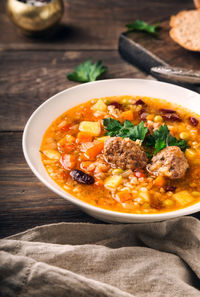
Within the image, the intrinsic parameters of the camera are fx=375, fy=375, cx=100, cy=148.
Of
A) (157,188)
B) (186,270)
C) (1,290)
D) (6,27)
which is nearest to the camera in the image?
(1,290)

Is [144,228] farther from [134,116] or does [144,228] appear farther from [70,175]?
[134,116]

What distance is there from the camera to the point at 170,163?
3.68m

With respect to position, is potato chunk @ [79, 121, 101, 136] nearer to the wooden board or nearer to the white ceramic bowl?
the white ceramic bowl

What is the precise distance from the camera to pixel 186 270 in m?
3.31

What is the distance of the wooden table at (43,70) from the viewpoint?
12.8ft

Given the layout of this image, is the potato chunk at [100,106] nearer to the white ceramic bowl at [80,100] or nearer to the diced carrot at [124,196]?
the white ceramic bowl at [80,100]

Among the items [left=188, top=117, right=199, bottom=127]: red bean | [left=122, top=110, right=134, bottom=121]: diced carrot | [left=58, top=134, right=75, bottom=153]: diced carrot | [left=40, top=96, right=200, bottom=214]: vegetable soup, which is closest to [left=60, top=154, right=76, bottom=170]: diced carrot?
[left=40, top=96, right=200, bottom=214]: vegetable soup

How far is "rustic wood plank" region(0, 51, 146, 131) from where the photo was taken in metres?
5.28

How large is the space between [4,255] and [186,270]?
1575 mm

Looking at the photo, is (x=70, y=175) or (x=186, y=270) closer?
(x=186, y=270)

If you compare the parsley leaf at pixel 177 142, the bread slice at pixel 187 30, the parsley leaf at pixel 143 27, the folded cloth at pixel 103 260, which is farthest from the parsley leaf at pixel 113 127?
the parsley leaf at pixel 143 27

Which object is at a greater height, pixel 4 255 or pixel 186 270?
pixel 4 255

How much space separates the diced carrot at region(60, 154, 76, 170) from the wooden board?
2560 millimetres

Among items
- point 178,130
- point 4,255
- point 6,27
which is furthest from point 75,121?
point 6,27
